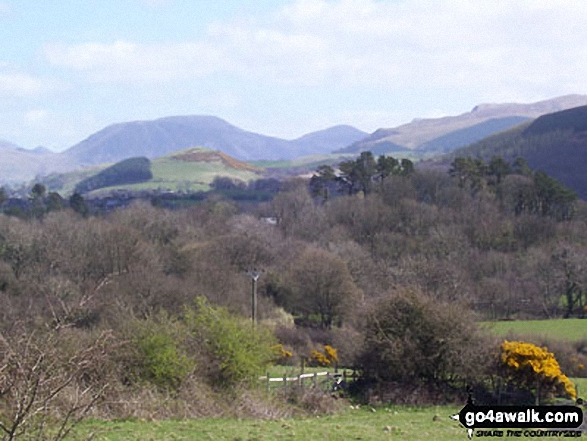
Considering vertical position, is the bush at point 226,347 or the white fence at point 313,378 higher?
the bush at point 226,347

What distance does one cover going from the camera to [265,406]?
1805cm

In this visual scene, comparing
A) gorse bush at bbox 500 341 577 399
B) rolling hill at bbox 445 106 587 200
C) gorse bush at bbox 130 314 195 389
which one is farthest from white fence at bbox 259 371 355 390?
rolling hill at bbox 445 106 587 200

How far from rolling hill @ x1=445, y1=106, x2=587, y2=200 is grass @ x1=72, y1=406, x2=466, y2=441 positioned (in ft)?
279

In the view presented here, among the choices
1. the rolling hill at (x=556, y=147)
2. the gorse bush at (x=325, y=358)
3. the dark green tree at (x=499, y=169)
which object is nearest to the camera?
the gorse bush at (x=325, y=358)

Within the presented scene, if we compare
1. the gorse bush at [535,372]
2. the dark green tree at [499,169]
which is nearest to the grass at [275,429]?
the gorse bush at [535,372]

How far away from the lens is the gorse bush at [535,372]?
22623 millimetres

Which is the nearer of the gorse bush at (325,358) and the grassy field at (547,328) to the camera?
the gorse bush at (325,358)

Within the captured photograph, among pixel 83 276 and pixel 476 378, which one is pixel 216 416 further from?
pixel 83 276

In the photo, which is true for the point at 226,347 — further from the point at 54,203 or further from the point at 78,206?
the point at 54,203

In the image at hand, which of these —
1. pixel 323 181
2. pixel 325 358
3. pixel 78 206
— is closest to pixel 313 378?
pixel 325 358

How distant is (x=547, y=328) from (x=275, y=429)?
2967 centimetres

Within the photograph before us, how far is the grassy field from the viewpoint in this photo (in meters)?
36.0

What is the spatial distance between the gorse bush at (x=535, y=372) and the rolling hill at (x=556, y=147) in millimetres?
76797

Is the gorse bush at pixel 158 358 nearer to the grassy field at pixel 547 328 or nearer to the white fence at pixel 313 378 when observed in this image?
the white fence at pixel 313 378
